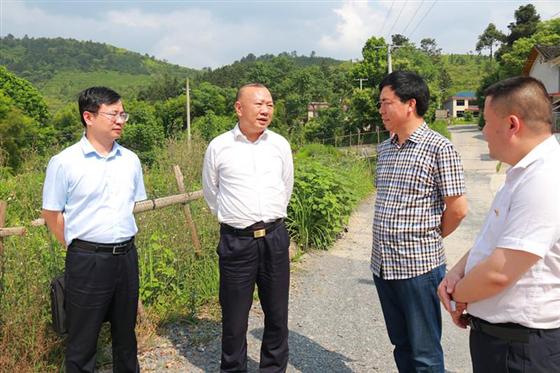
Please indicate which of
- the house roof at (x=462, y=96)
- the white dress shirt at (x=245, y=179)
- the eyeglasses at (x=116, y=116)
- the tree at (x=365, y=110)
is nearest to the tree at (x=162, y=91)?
the house roof at (x=462, y=96)

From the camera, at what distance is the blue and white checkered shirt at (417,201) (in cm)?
260

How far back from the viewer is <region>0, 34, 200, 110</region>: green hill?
408 ft

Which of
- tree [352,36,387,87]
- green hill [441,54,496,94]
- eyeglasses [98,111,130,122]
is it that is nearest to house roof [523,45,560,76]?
tree [352,36,387,87]

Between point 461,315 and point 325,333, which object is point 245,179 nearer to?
point 461,315

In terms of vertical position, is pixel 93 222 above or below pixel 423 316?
above

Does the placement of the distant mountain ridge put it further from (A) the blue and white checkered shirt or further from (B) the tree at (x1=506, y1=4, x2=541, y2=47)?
(A) the blue and white checkered shirt

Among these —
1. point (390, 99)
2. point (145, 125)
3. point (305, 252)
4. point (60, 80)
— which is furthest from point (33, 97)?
point (60, 80)

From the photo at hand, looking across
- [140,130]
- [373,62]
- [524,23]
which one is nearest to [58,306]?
[373,62]

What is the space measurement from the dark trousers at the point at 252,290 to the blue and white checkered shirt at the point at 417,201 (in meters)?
0.81

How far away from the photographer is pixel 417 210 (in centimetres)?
265

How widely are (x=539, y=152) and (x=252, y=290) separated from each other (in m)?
2.12

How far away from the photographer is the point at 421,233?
2.66 metres

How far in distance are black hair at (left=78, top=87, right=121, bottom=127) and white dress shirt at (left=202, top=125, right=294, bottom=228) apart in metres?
0.76

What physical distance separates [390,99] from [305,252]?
14.8 feet
